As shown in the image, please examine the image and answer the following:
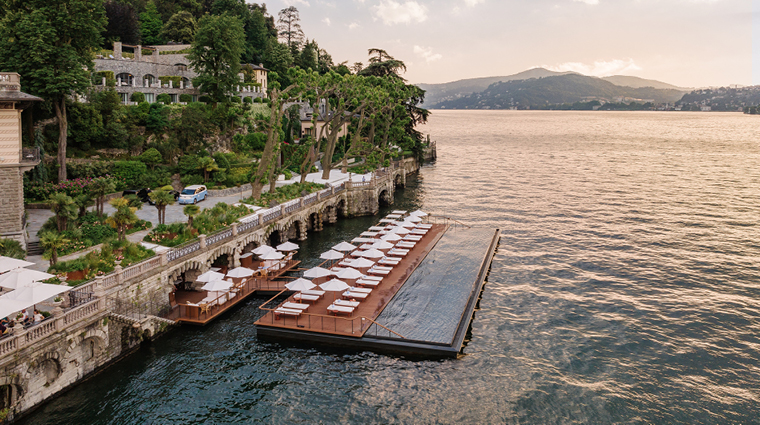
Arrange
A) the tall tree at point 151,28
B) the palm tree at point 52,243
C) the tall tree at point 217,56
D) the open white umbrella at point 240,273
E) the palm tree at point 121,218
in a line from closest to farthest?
the palm tree at point 52,243, the palm tree at point 121,218, the open white umbrella at point 240,273, the tall tree at point 217,56, the tall tree at point 151,28

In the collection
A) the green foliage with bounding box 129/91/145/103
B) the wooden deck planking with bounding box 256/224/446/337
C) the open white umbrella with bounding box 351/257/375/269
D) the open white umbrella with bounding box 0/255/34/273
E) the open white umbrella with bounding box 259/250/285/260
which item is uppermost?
the green foliage with bounding box 129/91/145/103

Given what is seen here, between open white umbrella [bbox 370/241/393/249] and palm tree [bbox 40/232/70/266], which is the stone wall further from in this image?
open white umbrella [bbox 370/241/393/249]

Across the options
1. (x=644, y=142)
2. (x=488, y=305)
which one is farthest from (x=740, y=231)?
(x=644, y=142)

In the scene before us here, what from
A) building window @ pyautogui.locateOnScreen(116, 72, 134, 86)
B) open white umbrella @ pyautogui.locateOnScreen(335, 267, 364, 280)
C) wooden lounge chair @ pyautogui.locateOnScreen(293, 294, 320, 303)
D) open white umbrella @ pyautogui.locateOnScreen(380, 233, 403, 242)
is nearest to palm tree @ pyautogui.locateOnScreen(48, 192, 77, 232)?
wooden lounge chair @ pyautogui.locateOnScreen(293, 294, 320, 303)


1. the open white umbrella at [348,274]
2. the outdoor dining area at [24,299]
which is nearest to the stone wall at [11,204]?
the outdoor dining area at [24,299]

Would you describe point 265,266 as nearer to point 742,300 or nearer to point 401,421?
point 401,421

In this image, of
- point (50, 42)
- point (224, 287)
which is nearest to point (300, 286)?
point (224, 287)

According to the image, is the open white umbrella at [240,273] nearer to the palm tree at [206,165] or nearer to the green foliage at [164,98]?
the palm tree at [206,165]

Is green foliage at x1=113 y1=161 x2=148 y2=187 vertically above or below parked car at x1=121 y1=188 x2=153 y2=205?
above
